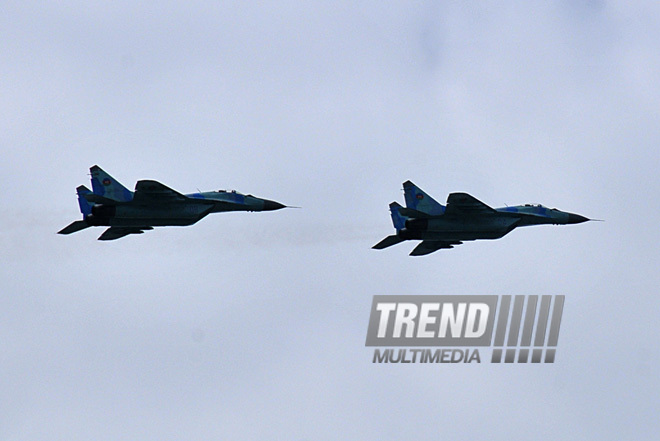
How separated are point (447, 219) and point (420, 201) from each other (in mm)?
2078

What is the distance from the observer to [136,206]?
242 feet

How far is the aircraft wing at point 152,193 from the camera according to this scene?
73.1m

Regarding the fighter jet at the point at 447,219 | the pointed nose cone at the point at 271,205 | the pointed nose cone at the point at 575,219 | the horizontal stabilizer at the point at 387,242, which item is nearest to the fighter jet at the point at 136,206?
the pointed nose cone at the point at 271,205

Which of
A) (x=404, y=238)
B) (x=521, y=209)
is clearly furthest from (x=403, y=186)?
(x=521, y=209)

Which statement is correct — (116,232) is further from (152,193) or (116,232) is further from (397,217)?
(397,217)

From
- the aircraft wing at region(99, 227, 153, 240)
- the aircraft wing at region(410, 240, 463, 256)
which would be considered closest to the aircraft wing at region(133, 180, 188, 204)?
the aircraft wing at region(99, 227, 153, 240)

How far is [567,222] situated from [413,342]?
18208mm

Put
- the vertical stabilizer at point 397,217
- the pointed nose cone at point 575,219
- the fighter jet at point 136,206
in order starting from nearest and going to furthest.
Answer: the fighter jet at point 136,206 < the vertical stabilizer at point 397,217 < the pointed nose cone at point 575,219

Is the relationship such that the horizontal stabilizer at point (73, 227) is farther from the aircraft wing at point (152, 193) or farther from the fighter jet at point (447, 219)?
the fighter jet at point (447, 219)

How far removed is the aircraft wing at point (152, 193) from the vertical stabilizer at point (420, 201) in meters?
14.3

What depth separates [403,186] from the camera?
3041 inches

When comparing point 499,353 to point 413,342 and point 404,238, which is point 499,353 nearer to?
point 413,342

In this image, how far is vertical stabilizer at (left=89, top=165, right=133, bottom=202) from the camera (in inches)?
2891

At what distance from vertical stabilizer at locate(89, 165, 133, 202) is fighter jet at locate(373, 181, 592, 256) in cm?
1670
